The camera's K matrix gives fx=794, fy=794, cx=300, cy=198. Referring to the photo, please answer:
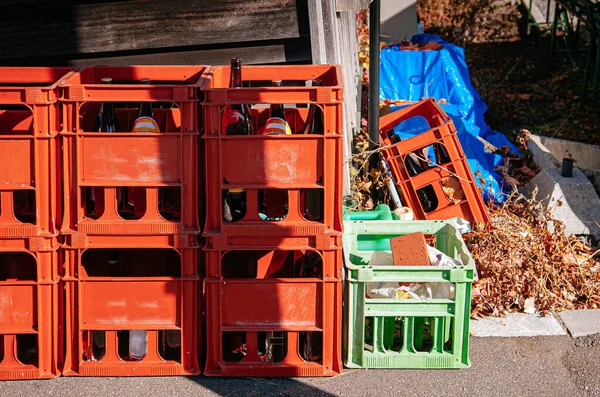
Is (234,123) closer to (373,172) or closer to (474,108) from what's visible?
(373,172)

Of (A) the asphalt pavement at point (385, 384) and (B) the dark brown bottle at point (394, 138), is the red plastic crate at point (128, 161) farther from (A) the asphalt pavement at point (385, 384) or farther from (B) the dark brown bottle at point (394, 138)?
(B) the dark brown bottle at point (394, 138)

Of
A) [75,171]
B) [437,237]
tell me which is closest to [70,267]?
[75,171]

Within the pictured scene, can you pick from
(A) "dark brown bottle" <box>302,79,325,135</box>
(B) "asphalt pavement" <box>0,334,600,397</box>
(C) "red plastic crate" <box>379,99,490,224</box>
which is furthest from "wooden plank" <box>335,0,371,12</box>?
(B) "asphalt pavement" <box>0,334,600,397</box>

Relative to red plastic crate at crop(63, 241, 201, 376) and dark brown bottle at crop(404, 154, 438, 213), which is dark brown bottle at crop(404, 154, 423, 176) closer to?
dark brown bottle at crop(404, 154, 438, 213)

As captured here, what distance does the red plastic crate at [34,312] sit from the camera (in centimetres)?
423

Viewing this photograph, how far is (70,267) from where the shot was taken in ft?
14.1

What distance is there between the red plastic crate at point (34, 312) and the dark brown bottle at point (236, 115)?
120cm

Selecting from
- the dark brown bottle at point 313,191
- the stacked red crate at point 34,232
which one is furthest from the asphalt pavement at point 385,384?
the dark brown bottle at point 313,191

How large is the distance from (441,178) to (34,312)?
3081 millimetres

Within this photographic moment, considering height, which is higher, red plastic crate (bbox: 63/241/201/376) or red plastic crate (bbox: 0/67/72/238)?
red plastic crate (bbox: 0/67/72/238)

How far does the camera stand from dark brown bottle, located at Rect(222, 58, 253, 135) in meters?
4.63

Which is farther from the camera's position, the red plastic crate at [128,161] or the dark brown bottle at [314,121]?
the dark brown bottle at [314,121]

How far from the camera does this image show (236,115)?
15.4 ft

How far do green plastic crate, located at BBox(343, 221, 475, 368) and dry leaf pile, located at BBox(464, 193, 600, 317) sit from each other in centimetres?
76
